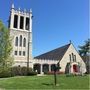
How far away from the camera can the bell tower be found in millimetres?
53344

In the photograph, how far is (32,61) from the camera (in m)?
55.0

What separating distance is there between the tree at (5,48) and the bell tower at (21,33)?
896 inches

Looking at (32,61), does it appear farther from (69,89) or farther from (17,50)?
(69,89)

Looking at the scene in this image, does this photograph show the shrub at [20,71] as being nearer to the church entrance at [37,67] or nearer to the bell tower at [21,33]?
the bell tower at [21,33]

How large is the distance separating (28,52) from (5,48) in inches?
1057

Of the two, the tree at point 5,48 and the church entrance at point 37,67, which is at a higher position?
the tree at point 5,48

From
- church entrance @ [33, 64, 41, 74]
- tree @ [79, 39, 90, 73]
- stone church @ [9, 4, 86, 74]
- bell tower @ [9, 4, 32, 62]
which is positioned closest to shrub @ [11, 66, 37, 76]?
stone church @ [9, 4, 86, 74]

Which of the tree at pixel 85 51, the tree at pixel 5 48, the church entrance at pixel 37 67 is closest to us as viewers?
the tree at pixel 5 48

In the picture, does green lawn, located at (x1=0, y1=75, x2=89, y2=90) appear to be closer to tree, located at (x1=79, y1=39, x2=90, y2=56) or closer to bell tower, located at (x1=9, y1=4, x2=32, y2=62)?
bell tower, located at (x1=9, y1=4, x2=32, y2=62)

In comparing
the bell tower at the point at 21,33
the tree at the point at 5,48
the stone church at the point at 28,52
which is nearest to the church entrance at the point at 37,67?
the stone church at the point at 28,52

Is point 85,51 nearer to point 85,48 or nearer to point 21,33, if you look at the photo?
point 85,48

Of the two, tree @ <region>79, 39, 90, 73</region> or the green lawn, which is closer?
the green lawn

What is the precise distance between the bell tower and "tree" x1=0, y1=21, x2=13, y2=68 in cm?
2275

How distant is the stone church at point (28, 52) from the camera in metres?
53.6
